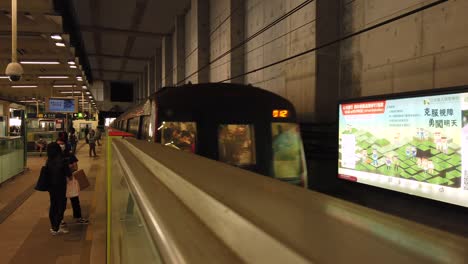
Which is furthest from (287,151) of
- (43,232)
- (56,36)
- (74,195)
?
(56,36)

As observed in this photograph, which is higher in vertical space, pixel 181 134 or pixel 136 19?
pixel 136 19

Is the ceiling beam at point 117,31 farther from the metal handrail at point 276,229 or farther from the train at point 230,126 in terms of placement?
the metal handrail at point 276,229

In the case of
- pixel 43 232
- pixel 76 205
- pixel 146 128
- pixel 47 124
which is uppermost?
pixel 47 124

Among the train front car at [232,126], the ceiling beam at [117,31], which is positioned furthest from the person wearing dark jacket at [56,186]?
the ceiling beam at [117,31]

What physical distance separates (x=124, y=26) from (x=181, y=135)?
16.2m

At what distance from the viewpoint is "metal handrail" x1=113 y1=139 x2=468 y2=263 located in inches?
17.7

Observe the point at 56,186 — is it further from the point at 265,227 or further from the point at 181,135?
the point at 265,227

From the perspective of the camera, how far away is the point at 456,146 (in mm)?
3777

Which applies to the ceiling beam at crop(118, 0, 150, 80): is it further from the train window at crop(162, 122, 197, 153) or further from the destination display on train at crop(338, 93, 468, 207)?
the destination display on train at crop(338, 93, 468, 207)

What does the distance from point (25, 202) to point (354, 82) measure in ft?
25.0

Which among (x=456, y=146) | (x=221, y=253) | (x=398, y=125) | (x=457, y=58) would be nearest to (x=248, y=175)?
(x=221, y=253)

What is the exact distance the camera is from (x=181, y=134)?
231 inches

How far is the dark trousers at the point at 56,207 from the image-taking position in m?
6.22

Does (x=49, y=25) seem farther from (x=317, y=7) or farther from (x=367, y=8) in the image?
(x=367, y=8)
